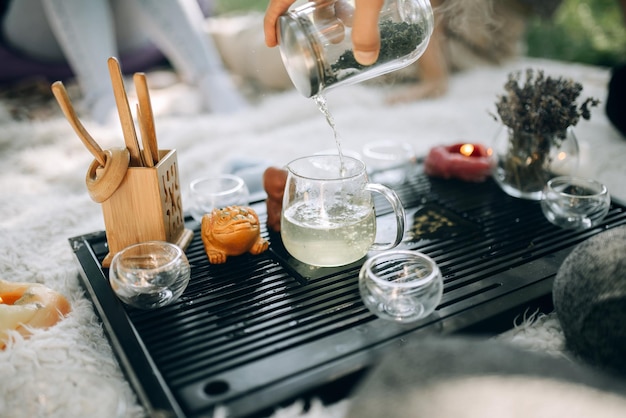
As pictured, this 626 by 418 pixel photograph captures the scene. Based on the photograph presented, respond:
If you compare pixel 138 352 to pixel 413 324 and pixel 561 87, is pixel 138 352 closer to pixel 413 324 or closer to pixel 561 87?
pixel 413 324

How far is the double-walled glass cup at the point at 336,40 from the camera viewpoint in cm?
89

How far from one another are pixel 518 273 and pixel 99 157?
70 centimetres

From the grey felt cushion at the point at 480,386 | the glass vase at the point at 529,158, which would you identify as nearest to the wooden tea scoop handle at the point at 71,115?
the grey felt cushion at the point at 480,386

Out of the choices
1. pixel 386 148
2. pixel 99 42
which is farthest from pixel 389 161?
pixel 99 42

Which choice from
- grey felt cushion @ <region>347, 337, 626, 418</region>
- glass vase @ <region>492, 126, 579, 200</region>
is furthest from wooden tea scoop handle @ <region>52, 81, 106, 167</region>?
glass vase @ <region>492, 126, 579, 200</region>

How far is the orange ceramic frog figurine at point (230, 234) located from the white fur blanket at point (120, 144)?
0.22m

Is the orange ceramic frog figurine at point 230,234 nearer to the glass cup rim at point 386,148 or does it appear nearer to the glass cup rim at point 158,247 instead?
the glass cup rim at point 158,247

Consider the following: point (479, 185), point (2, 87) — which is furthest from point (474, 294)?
point (2, 87)

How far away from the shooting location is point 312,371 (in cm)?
75

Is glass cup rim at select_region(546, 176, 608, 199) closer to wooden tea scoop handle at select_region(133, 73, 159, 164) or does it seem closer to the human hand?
the human hand

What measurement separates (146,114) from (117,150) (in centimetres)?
7

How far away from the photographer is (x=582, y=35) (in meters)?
3.04

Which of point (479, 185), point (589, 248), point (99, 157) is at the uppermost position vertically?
point (99, 157)

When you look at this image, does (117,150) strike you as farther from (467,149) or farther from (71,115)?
(467,149)
